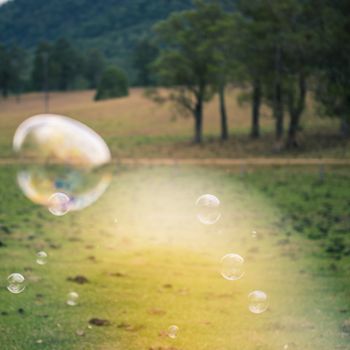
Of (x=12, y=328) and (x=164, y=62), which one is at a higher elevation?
(x=164, y=62)

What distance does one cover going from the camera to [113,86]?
11181cm

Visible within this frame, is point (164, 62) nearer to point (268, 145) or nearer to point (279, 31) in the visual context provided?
point (268, 145)

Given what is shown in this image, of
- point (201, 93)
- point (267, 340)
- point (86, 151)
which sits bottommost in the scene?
point (267, 340)

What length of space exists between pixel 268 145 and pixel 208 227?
35.2 m

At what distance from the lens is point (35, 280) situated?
1055 cm

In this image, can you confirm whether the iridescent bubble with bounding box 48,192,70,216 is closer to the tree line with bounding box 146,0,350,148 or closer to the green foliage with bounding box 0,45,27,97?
the tree line with bounding box 146,0,350,148

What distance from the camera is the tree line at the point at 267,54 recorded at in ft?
72.6

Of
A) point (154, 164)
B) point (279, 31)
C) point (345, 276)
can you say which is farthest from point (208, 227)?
point (279, 31)

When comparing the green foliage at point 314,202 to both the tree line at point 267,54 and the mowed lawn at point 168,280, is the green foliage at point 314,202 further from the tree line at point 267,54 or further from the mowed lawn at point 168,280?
the tree line at point 267,54

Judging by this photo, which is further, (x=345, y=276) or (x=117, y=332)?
(x=345, y=276)

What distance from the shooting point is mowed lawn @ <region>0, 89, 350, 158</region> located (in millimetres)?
48562

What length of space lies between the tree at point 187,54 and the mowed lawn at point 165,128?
2.36m

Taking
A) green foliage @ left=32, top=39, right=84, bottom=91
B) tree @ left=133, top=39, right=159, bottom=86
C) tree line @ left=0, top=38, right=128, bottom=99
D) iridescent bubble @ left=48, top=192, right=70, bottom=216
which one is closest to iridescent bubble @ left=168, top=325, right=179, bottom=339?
iridescent bubble @ left=48, top=192, right=70, bottom=216

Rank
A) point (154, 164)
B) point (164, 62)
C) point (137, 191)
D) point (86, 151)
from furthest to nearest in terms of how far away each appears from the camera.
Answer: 1. point (164, 62)
2. point (154, 164)
3. point (137, 191)
4. point (86, 151)
